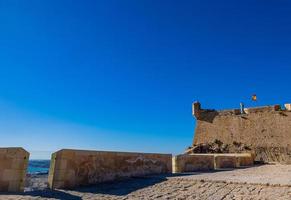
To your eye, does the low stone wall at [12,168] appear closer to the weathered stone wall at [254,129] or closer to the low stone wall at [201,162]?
the low stone wall at [201,162]

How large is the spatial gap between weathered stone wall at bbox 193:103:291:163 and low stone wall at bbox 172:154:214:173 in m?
11.8

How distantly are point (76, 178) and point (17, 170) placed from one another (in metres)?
1.54

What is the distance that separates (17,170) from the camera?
20.2 ft

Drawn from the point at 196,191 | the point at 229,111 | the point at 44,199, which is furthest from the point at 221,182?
the point at 229,111

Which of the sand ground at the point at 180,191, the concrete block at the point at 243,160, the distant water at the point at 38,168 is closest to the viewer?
the sand ground at the point at 180,191

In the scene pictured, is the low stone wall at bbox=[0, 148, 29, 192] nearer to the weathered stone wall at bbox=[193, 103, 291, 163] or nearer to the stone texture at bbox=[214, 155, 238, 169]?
the stone texture at bbox=[214, 155, 238, 169]

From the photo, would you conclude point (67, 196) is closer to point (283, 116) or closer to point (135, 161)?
point (135, 161)

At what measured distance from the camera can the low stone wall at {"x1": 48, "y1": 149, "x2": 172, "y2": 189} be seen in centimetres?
671

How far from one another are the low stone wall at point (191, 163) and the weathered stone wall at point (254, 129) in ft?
38.6

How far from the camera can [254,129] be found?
77.4ft

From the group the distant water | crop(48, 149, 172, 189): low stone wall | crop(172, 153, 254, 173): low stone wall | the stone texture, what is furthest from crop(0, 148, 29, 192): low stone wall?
the distant water

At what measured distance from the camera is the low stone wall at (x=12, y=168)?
6027mm

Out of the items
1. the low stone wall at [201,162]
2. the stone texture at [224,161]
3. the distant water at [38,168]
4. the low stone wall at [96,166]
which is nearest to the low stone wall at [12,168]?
the low stone wall at [96,166]

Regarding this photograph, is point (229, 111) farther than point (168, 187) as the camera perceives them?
Yes
